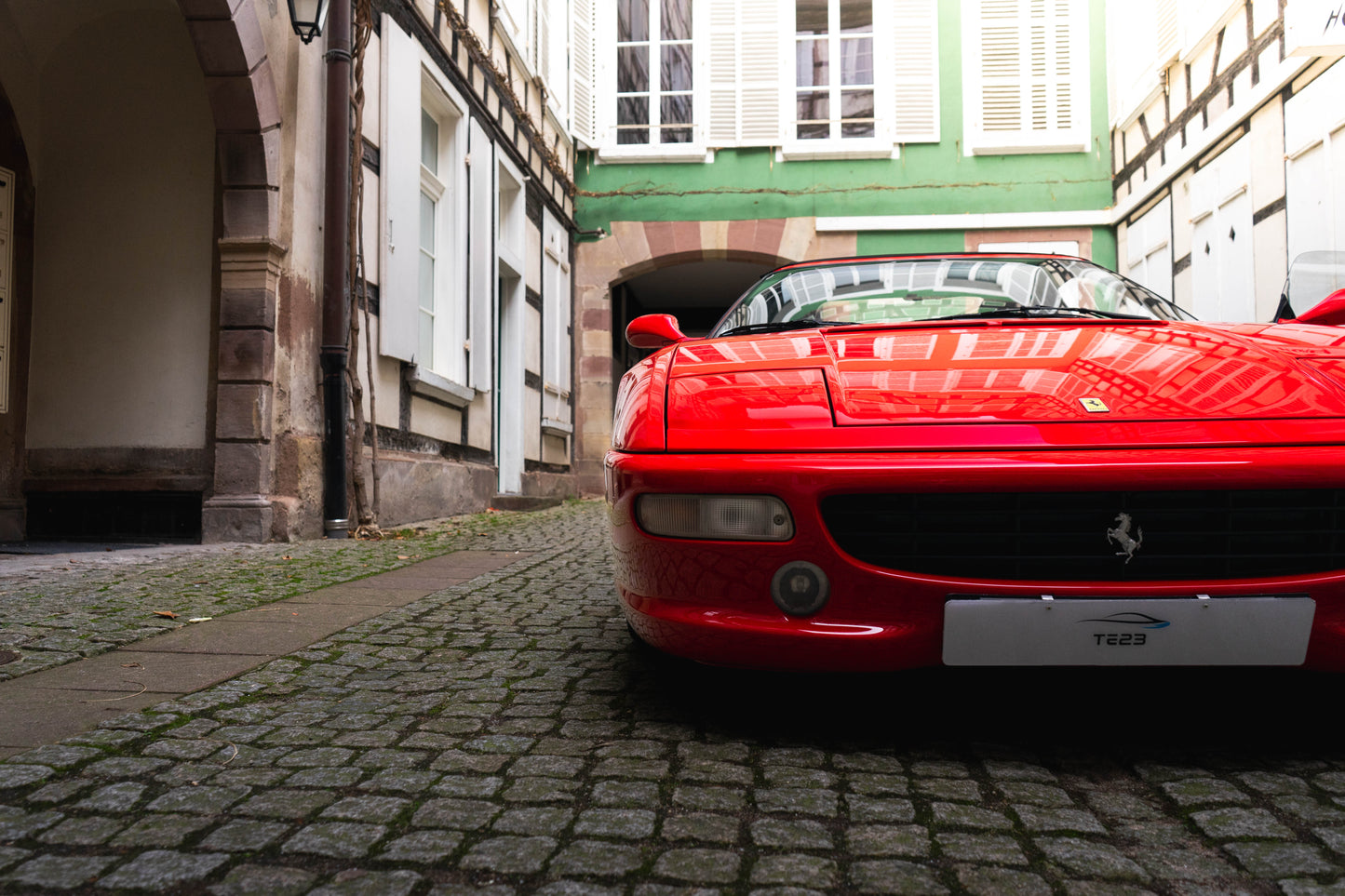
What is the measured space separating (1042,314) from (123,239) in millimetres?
5604

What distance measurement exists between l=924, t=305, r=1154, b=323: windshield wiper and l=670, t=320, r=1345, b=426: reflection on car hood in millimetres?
319

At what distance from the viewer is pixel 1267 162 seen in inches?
358

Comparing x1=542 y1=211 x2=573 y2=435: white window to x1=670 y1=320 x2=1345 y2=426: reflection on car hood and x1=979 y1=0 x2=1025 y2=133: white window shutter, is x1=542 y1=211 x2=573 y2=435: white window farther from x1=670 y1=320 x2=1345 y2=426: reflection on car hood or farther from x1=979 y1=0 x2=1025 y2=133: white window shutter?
x1=670 y1=320 x2=1345 y2=426: reflection on car hood

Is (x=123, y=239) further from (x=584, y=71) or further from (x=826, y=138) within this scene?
(x=826, y=138)

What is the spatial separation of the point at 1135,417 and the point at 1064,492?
22cm

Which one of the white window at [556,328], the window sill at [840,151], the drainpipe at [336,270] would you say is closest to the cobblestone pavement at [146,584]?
the drainpipe at [336,270]

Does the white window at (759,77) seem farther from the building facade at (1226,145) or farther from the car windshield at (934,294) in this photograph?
the car windshield at (934,294)

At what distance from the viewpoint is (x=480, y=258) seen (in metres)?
9.29

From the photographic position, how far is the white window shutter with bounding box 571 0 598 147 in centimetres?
1377

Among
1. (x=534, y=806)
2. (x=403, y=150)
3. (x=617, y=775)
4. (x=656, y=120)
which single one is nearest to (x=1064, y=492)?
(x=617, y=775)

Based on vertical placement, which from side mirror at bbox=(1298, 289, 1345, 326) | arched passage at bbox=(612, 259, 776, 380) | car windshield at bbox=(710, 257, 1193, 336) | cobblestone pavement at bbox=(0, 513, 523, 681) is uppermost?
arched passage at bbox=(612, 259, 776, 380)

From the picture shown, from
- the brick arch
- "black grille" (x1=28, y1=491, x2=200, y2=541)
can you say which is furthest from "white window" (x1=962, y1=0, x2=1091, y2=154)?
"black grille" (x1=28, y1=491, x2=200, y2=541)

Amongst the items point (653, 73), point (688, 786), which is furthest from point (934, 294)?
point (653, 73)

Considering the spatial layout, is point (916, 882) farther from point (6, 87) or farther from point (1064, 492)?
point (6, 87)
